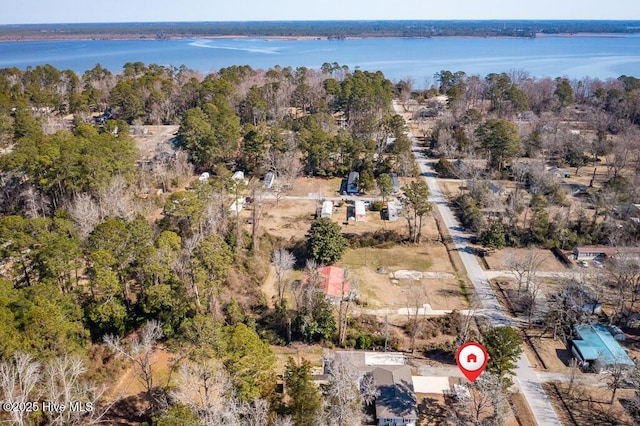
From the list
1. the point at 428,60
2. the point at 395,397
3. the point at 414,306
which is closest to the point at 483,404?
the point at 395,397

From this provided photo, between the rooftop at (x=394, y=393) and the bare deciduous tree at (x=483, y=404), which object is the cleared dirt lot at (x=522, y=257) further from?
the rooftop at (x=394, y=393)

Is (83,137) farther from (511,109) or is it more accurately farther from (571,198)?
(511,109)

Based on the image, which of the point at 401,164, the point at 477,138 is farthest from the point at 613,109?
the point at 401,164

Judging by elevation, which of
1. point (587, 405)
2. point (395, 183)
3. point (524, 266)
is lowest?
point (587, 405)

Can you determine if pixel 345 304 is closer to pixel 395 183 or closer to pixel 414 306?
pixel 414 306

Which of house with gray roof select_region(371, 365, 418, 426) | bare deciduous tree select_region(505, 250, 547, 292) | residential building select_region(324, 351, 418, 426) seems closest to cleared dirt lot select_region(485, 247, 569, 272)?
bare deciduous tree select_region(505, 250, 547, 292)

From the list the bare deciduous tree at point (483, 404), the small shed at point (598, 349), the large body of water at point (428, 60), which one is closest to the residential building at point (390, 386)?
the bare deciduous tree at point (483, 404)

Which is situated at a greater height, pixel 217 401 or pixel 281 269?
pixel 281 269

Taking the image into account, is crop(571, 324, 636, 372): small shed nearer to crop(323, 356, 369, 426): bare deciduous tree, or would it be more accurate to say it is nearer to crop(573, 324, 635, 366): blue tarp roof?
crop(573, 324, 635, 366): blue tarp roof
